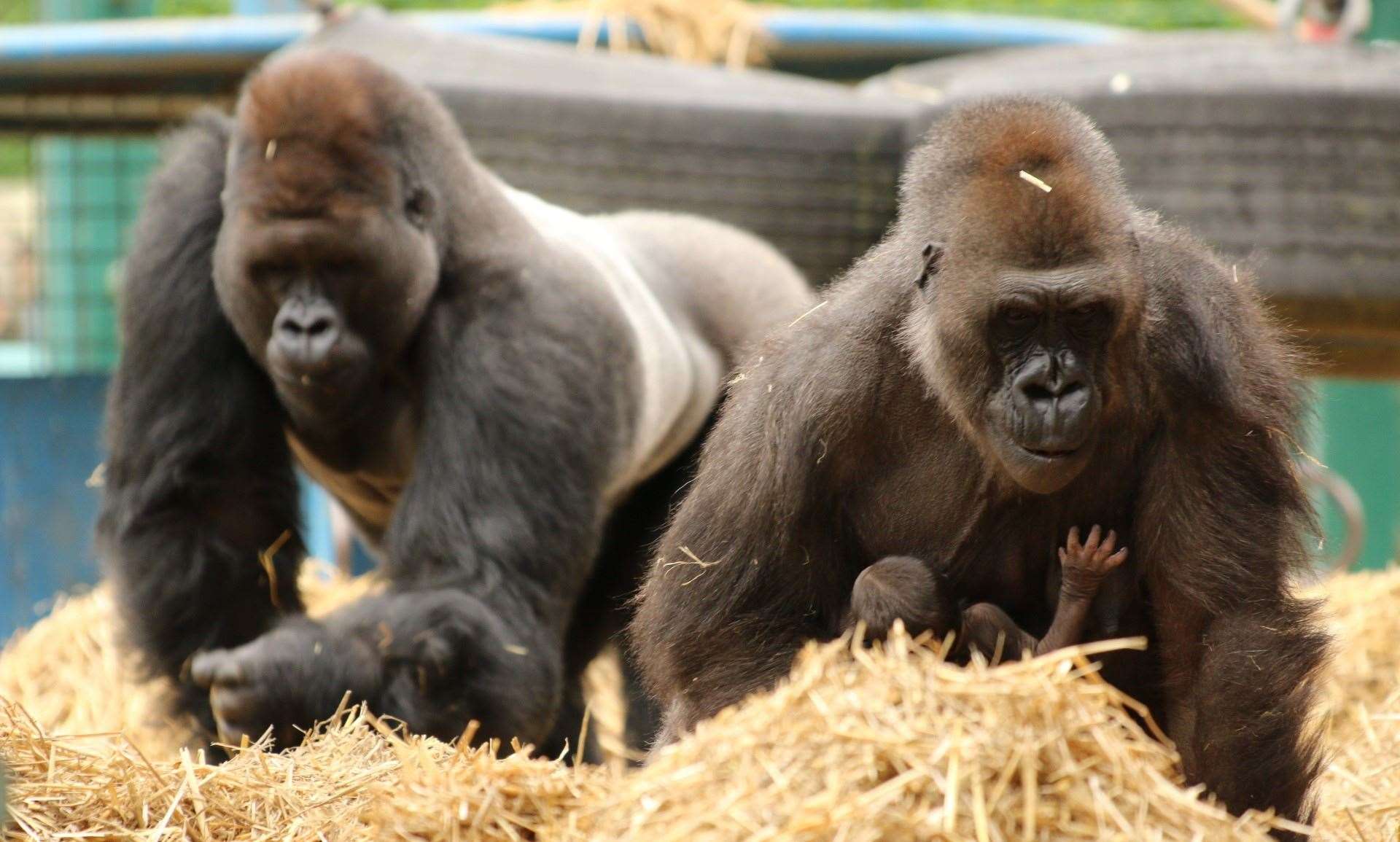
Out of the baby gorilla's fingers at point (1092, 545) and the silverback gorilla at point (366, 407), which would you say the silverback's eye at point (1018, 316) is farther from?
the silverback gorilla at point (366, 407)

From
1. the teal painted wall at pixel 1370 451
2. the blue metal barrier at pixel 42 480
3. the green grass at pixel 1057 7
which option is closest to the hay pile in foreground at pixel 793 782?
the blue metal barrier at pixel 42 480

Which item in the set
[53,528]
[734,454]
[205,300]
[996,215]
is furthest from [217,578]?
[53,528]

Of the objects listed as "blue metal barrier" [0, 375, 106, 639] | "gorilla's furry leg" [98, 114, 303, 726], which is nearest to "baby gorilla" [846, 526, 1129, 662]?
"gorilla's furry leg" [98, 114, 303, 726]

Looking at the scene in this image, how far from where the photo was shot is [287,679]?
3.88m

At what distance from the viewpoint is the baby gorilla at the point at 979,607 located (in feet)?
9.61

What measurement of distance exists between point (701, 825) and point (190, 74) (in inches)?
212

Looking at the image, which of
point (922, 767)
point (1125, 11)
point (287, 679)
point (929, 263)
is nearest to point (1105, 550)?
point (929, 263)

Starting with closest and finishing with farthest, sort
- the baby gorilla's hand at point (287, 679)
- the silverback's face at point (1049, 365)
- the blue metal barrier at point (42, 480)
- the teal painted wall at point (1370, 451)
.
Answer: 1. the silverback's face at point (1049, 365)
2. the baby gorilla's hand at point (287, 679)
3. the blue metal barrier at point (42, 480)
4. the teal painted wall at point (1370, 451)

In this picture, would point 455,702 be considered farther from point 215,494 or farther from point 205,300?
point 205,300

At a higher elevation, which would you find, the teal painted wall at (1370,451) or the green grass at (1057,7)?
the green grass at (1057,7)

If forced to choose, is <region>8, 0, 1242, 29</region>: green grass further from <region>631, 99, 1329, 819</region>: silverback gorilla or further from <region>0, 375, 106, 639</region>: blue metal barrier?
<region>631, 99, 1329, 819</region>: silverback gorilla

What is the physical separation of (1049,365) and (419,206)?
2.03 metres

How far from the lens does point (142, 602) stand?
14.4 feet

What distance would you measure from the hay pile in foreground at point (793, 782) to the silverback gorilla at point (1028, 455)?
0.99 ft
